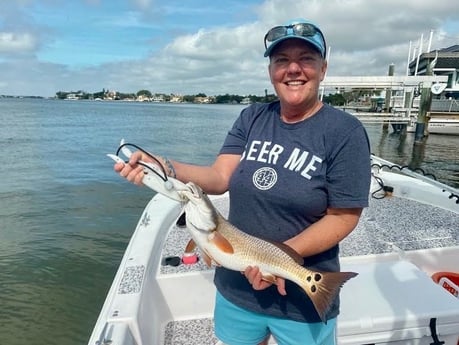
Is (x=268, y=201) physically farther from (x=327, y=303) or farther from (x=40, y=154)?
(x=40, y=154)

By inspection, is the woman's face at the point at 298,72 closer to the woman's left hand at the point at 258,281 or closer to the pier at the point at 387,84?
the woman's left hand at the point at 258,281

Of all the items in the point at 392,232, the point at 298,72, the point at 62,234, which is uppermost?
the point at 298,72

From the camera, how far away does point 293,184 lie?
6.09ft

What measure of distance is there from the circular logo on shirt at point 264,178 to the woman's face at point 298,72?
13.0 inches

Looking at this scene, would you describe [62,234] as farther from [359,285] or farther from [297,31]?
[297,31]

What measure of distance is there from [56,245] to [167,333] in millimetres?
6003

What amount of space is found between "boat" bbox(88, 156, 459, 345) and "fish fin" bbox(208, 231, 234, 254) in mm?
988

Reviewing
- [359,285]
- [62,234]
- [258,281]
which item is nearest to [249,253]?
[258,281]

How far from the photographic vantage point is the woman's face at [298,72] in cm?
188

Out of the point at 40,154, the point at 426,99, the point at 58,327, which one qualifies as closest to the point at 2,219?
the point at 58,327

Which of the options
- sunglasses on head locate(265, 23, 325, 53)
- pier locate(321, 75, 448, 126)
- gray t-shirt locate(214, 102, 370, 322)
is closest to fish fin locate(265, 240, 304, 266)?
gray t-shirt locate(214, 102, 370, 322)

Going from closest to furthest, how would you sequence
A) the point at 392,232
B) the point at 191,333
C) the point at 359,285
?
the point at 359,285 < the point at 191,333 < the point at 392,232

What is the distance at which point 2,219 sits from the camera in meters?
10.2

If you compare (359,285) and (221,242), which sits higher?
(221,242)
